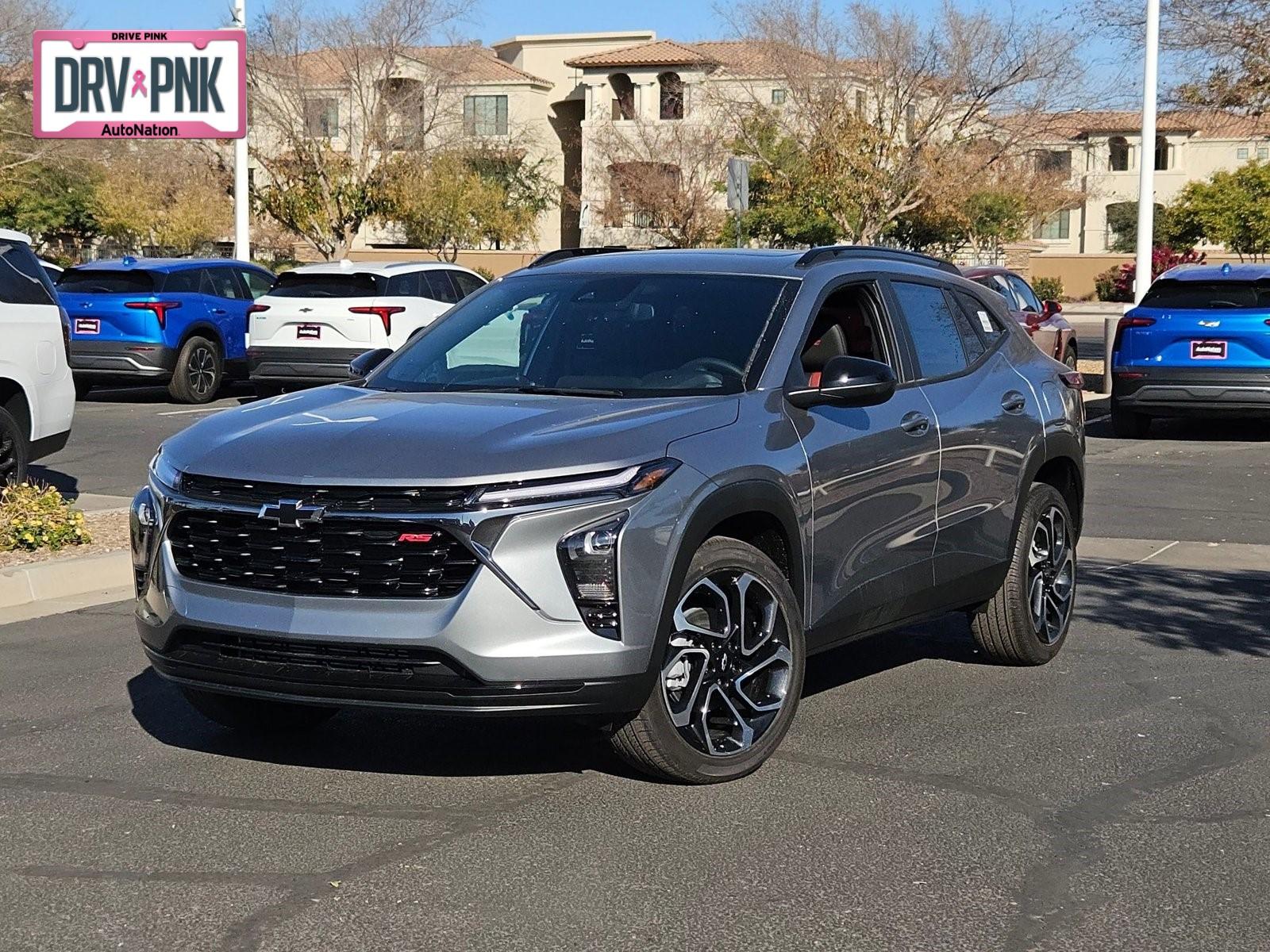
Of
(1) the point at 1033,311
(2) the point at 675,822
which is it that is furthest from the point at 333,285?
(2) the point at 675,822

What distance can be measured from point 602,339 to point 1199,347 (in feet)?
37.6

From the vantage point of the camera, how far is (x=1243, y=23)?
25562 mm

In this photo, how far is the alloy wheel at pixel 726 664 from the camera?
5.52 meters

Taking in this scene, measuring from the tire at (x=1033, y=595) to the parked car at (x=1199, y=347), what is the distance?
361 inches

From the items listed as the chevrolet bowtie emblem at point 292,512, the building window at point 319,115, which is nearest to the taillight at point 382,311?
the chevrolet bowtie emblem at point 292,512

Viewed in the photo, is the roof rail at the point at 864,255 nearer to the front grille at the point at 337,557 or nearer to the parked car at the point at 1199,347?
the front grille at the point at 337,557

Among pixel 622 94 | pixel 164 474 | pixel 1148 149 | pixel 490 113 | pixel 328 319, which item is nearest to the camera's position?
pixel 164 474

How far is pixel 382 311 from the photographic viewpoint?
766 inches

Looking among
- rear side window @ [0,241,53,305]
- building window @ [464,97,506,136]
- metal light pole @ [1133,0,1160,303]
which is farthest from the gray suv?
building window @ [464,97,506,136]

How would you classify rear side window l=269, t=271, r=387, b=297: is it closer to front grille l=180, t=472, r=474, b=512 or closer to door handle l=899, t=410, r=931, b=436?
door handle l=899, t=410, r=931, b=436

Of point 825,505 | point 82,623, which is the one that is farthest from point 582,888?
point 82,623

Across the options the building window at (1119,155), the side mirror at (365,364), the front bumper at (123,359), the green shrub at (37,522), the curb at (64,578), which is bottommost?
the curb at (64,578)

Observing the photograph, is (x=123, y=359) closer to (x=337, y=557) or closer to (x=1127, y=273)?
(x=337, y=557)

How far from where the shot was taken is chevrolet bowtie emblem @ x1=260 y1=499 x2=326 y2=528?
203 inches
